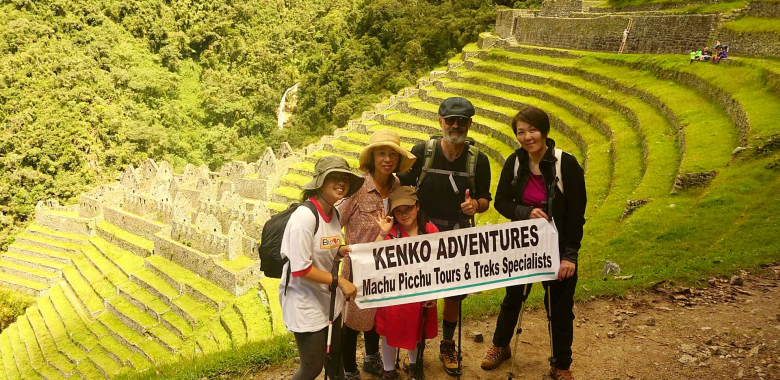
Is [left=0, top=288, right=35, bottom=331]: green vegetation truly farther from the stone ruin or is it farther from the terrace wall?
the terrace wall

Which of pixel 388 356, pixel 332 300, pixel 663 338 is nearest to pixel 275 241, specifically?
pixel 332 300

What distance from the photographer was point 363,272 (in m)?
3.24

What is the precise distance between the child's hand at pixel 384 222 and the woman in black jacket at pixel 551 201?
0.86m

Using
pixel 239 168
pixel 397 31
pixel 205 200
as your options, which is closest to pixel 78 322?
pixel 205 200

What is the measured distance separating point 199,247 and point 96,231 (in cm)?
814

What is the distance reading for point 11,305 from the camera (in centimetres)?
1805

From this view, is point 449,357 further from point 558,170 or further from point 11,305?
point 11,305

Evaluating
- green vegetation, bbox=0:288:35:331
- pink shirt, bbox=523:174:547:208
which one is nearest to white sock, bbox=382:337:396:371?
pink shirt, bbox=523:174:547:208

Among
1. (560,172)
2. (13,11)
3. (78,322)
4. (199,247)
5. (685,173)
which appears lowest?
(78,322)

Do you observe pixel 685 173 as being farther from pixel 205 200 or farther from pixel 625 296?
pixel 205 200

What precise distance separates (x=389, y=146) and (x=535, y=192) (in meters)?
1.06

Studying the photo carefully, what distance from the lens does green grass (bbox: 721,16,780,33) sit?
1291 cm

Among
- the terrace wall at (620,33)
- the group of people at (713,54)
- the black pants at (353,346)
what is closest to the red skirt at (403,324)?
the black pants at (353,346)

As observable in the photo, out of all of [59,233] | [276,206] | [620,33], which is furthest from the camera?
[59,233]
